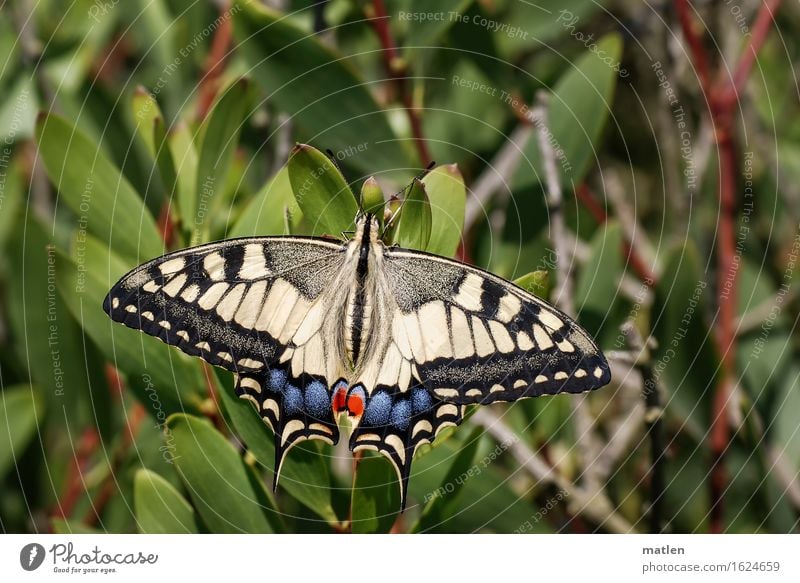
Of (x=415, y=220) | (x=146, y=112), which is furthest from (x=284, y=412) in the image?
(x=146, y=112)

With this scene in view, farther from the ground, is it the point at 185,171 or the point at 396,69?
the point at 396,69

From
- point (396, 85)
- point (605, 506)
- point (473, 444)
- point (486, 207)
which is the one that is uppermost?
Answer: point (396, 85)

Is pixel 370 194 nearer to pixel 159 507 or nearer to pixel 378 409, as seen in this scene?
pixel 378 409

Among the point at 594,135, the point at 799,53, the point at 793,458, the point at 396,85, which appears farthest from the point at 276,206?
the point at 799,53

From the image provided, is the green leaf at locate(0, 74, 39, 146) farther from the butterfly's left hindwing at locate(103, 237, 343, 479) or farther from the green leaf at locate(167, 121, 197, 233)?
the butterfly's left hindwing at locate(103, 237, 343, 479)

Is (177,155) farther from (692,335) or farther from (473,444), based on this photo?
(692,335)

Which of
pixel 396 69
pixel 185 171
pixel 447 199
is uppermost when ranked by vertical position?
pixel 396 69

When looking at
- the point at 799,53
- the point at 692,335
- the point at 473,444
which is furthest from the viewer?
the point at 799,53
